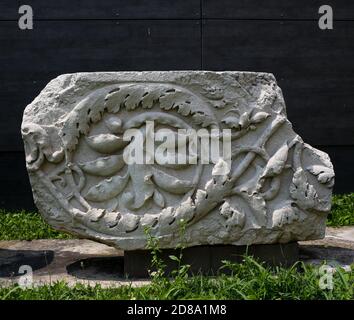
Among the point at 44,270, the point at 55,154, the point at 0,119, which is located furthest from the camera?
the point at 0,119

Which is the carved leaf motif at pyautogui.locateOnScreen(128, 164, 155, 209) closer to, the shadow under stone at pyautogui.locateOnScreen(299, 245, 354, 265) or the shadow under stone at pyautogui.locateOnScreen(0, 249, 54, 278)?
the shadow under stone at pyautogui.locateOnScreen(0, 249, 54, 278)

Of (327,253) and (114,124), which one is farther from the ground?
(114,124)

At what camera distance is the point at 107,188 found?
364cm

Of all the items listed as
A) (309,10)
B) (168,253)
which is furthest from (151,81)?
(309,10)

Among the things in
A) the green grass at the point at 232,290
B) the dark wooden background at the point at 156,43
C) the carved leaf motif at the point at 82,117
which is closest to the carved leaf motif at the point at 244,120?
the carved leaf motif at the point at 82,117

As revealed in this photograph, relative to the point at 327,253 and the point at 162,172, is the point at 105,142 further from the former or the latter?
the point at 327,253

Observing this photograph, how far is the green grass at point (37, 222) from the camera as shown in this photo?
5.28 meters

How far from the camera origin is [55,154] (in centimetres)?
363

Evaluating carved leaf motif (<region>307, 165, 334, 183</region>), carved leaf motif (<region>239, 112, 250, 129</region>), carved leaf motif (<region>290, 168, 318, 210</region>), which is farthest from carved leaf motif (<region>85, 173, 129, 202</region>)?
carved leaf motif (<region>307, 165, 334, 183</region>)

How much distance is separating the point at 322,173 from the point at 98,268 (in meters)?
1.80

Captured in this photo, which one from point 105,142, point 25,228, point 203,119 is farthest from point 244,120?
point 25,228

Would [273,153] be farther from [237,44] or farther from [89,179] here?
[237,44]

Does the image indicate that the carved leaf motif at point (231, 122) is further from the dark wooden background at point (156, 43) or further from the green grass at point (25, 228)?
the dark wooden background at point (156, 43)

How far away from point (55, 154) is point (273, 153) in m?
1.56
